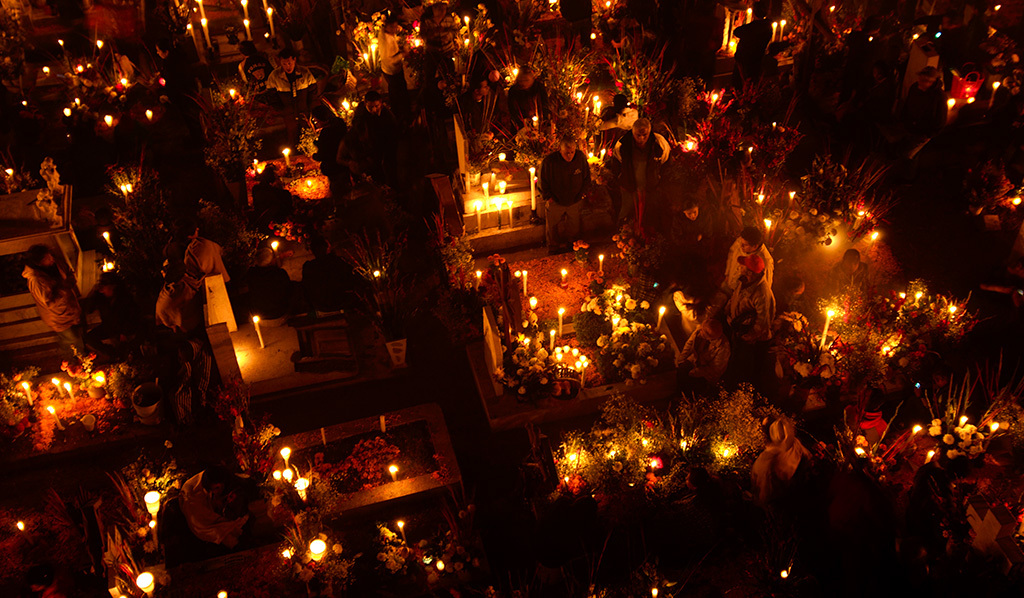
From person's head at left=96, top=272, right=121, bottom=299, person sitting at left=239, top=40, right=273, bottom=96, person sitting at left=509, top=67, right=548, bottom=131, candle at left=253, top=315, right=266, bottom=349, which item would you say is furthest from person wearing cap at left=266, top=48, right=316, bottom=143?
candle at left=253, top=315, right=266, bottom=349

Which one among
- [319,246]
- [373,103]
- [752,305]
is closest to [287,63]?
[373,103]

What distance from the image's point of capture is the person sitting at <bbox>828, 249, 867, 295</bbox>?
974 centimetres

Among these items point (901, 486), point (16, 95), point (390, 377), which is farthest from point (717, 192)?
point (16, 95)

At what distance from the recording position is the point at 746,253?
881 cm

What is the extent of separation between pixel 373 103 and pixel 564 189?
2.82 m

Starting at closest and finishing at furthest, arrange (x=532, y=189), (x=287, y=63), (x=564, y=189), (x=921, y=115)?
1. (x=564, y=189)
2. (x=532, y=189)
3. (x=921, y=115)
4. (x=287, y=63)

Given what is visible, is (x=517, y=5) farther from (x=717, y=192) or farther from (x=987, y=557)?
(x=987, y=557)

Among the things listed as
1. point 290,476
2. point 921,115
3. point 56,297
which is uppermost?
point 921,115

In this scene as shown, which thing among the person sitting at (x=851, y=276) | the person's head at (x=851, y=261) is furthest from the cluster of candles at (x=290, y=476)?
the person's head at (x=851, y=261)

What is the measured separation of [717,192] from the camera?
34.0ft

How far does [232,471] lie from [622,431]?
13.3ft

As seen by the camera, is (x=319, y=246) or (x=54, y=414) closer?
(x=54, y=414)

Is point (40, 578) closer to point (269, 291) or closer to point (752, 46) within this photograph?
point (269, 291)

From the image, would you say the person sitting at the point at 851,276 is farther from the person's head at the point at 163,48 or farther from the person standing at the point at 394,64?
the person's head at the point at 163,48
